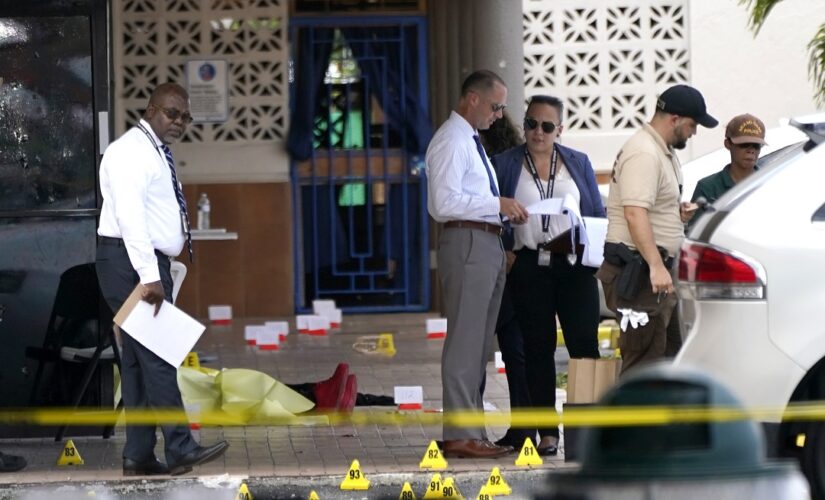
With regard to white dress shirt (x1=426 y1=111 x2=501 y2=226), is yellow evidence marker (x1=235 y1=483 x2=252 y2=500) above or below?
below

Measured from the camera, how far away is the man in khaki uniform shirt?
749cm

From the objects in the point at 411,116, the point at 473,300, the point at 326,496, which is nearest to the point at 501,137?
the point at 473,300

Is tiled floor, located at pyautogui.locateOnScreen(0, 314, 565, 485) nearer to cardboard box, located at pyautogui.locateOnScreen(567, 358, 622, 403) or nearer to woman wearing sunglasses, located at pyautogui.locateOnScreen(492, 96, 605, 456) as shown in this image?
cardboard box, located at pyautogui.locateOnScreen(567, 358, 622, 403)

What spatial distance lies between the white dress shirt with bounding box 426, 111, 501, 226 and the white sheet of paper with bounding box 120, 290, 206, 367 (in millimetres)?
1405

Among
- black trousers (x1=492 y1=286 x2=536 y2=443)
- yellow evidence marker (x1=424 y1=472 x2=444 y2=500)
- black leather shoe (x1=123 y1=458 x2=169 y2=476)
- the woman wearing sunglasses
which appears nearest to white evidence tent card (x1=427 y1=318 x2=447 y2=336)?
black trousers (x1=492 y1=286 x2=536 y2=443)

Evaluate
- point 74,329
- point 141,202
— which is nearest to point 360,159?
point 74,329

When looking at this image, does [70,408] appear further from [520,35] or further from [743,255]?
[520,35]

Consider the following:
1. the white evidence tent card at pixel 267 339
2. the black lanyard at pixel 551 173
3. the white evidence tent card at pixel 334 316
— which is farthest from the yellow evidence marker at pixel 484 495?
the white evidence tent card at pixel 334 316

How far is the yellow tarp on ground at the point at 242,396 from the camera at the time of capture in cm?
918

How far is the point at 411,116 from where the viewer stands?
15.1 m

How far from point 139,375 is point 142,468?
18.2 inches

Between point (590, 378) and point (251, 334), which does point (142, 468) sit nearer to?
point (590, 378)

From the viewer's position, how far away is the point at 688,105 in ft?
25.0

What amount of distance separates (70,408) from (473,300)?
2391mm
